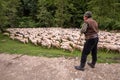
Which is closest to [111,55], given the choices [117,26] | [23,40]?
[23,40]

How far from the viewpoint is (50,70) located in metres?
7.39

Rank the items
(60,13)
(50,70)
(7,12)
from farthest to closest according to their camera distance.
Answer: (60,13)
(7,12)
(50,70)

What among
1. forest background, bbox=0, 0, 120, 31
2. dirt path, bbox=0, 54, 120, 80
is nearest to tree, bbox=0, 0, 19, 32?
forest background, bbox=0, 0, 120, 31

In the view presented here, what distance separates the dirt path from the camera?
7.02m

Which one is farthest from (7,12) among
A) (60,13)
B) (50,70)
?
(50,70)

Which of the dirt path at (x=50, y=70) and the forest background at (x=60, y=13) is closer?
the dirt path at (x=50, y=70)

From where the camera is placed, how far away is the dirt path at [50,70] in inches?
277

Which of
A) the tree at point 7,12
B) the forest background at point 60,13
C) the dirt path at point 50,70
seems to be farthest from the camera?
the forest background at point 60,13

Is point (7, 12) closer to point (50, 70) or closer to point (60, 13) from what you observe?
point (60, 13)

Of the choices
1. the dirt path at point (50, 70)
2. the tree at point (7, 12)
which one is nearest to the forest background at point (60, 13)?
the tree at point (7, 12)

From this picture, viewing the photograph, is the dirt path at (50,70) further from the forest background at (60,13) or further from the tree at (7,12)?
the forest background at (60,13)

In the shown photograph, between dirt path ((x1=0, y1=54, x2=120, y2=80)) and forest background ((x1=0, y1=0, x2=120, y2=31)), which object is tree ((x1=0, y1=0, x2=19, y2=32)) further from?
dirt path ((x1=0, y1=54, x2=120, y2=80))

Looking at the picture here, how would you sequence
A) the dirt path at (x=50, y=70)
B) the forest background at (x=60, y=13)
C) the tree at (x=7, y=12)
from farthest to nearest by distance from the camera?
the forest background at (x=60, y=13), the tree at (x=7, y=12), the dirt path at (x=50, y=70)

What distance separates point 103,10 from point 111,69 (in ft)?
38.6
